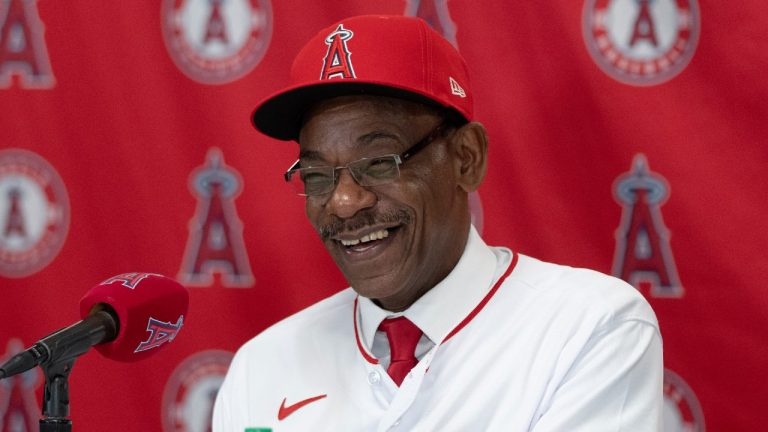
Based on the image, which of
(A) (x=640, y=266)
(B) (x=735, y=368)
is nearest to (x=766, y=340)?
(B) (x=735, y=368)

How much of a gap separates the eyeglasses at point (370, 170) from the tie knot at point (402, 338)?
0.26 meters

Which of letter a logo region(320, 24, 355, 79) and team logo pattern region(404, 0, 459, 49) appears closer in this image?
letter a logo region(320, 24, 355, 79)

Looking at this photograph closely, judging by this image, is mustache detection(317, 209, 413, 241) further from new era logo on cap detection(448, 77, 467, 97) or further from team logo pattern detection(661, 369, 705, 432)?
team logo pattern detection(661, 369, 705, 432)

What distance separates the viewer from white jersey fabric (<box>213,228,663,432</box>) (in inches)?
49.6

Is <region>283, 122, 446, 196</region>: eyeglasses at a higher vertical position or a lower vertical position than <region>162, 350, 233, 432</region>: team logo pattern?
higher

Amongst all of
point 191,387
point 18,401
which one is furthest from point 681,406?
point 18,401

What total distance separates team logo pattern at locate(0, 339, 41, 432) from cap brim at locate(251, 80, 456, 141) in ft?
3.00

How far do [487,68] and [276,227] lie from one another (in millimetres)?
603

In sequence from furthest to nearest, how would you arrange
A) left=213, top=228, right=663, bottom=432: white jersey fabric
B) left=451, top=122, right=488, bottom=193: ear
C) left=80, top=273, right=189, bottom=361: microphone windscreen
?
left=451, top=122, right=488, bottom=193: ear
left=213, top=228, right=663, bottom=432: white jersey fabric
left=80, top=273, right=189, bottom=361: microphone windscreen

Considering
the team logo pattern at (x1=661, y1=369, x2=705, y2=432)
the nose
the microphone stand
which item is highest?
the nose

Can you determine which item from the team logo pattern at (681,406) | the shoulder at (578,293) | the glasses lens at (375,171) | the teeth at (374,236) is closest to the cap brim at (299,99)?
the glasses lens at (375,171)

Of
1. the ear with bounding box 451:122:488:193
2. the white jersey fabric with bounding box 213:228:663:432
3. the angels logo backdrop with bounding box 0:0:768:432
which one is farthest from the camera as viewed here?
the angels logo backdrop with bounding box 0:0:768:432

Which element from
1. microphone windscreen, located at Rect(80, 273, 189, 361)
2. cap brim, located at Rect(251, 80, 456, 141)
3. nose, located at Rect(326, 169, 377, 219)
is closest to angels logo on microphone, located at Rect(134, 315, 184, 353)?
microphone windscreen, located at Rect(80, 273, 189, 361)

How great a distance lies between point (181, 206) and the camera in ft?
6.55
